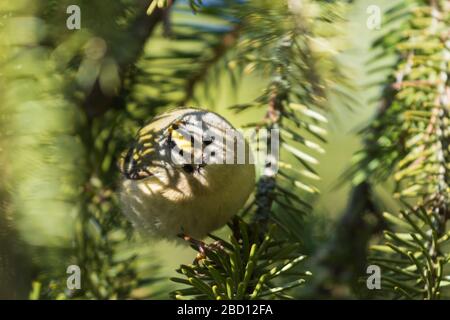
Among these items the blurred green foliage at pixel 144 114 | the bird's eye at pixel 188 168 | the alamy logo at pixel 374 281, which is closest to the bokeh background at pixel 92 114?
the blurred green foliage at pixel 144 114

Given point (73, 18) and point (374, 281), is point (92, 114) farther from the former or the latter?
point (374, 281)

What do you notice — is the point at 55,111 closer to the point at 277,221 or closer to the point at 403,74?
the point at 277,221

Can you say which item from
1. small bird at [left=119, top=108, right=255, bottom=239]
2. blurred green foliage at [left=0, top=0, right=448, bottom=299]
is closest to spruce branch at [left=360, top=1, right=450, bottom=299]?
blurred green foliage at [left=0, top=0, right=448, bottom=299]

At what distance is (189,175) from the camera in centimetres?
76

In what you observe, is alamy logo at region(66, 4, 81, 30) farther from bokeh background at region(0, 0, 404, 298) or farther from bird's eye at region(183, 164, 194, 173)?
bird's eye at region(183, 164, 194, 173)

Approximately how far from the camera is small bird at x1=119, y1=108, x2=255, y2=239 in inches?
29.7

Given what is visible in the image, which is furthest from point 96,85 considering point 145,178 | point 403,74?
point 403,74

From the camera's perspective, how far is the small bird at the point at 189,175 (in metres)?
0.75

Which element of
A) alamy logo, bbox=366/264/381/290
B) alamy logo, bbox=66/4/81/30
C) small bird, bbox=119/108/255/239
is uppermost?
alamy logo, bbox=66/4/81/30

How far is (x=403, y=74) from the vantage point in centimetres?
91

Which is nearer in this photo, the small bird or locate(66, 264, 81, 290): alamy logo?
the small bird

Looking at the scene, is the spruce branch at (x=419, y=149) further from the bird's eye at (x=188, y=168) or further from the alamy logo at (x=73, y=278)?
the alamy logo at (x=73, y=278)

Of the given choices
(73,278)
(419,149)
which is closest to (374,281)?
(419,149)

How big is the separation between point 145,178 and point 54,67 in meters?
0.22
